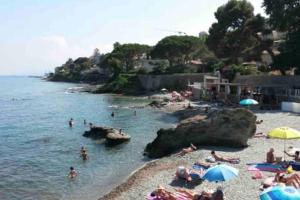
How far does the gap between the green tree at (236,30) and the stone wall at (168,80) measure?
16567 millimetres

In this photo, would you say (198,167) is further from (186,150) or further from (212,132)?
(212,132)

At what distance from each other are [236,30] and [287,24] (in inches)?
568

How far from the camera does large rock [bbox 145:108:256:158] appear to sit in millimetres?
30812

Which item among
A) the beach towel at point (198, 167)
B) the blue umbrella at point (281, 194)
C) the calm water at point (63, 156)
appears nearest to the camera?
the blue umbrella at point (281, 194)

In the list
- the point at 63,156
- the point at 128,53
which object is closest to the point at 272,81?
the point at 63,156

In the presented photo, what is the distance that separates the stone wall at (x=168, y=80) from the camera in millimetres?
91750

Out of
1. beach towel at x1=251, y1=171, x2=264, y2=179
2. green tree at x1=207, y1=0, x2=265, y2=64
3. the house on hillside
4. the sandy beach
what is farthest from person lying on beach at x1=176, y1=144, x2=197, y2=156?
green tree at x1=207, y1=0, x2=265, y2=64

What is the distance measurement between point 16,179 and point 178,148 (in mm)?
11879

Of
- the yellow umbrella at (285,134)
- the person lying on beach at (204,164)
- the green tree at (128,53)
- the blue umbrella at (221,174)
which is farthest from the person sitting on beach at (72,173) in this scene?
the green tree at (128,53)

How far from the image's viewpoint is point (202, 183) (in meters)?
22.5

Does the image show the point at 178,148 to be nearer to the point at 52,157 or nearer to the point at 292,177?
the point at 52,157

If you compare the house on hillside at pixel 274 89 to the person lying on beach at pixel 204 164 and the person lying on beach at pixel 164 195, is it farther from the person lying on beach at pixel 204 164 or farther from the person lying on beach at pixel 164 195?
the person lying on beach at pixel 164 195

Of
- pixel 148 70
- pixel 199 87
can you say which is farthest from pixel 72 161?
pixel 148 70

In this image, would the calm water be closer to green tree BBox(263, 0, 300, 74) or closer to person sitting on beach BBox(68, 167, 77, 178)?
person sitting on beach BBox(68, 167, 77, 178)
